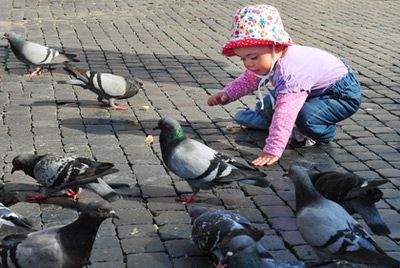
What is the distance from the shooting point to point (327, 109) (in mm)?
6949

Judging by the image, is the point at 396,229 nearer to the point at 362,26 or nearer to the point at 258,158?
the point at 258,158

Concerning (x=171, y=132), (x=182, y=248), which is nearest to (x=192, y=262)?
(x=182, y=248)

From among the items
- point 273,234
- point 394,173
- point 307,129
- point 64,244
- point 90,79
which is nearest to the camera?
point 64,244

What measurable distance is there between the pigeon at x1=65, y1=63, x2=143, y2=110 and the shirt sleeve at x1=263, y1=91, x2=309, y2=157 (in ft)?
7.31

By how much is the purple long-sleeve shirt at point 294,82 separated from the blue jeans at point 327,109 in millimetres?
81

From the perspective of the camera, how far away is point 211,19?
1409cm

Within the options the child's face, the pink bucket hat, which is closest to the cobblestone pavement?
the child's face

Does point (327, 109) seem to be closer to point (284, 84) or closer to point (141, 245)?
point (284, 84)

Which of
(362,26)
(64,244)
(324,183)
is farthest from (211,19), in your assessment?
(64,244)

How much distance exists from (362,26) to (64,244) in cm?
1034

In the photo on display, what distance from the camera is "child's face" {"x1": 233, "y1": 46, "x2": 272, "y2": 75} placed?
638 centimetres

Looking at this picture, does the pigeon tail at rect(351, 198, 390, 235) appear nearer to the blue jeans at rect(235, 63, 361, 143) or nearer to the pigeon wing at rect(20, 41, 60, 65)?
the blue jeans at rect(235, 63, 361, 143)

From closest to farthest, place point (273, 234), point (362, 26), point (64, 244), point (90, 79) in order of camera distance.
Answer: point (64, 244) → point (273, 234) → point (90, 79) → point (362, 26)

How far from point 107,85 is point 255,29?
2.46 m
